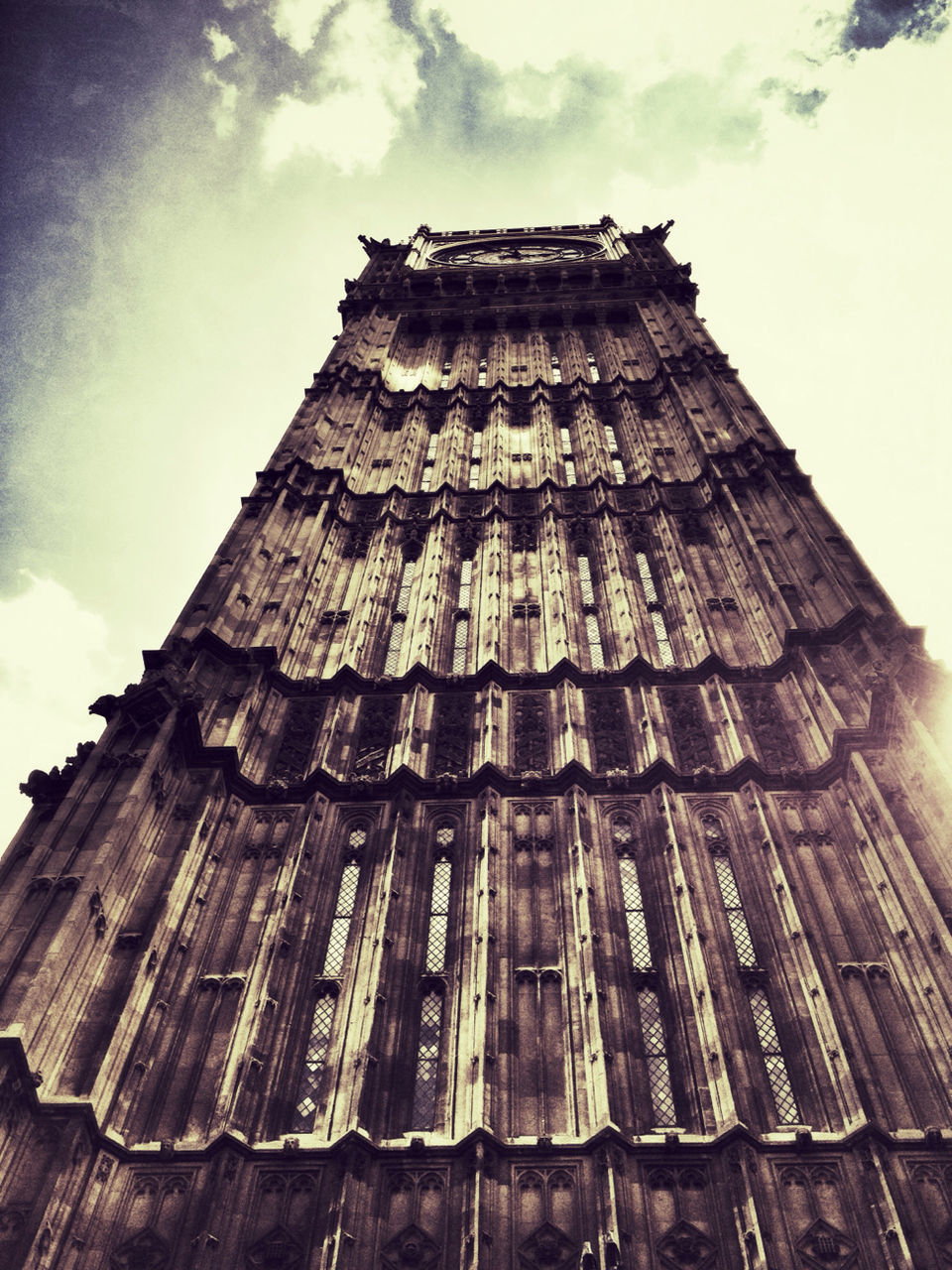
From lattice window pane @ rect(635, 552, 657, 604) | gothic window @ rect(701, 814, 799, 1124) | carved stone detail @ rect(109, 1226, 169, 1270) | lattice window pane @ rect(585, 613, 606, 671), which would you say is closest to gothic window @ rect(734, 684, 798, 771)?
gothic window @ rect(701, 814, 799, 1124)

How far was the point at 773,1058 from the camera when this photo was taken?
12570 mm

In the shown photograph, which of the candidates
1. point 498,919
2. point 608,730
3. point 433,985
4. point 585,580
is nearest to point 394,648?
point 585,580

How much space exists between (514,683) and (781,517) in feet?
25.3

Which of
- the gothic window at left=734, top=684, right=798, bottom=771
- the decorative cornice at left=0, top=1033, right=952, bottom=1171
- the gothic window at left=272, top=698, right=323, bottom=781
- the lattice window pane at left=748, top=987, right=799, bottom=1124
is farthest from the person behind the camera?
the gothic window at left=272, top=698, right=323, bottom=781

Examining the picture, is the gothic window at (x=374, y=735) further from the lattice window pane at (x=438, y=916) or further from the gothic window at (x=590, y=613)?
the gothic window at (x=590, y=613)

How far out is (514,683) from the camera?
1917 centimetres

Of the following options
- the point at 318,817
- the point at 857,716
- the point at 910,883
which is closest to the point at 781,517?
the point at 857,716

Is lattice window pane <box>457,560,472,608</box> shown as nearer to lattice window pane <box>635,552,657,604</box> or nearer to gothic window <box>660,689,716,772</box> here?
lattice window pane <box>635,552,657,604</box>

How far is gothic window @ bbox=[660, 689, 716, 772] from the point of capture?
1714 centimetres

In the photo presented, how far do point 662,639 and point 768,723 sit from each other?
352 cm

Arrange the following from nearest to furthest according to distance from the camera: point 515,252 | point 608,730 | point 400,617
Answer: point 608,730
point 400,617
point 515,252

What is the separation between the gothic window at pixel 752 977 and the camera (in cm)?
1212

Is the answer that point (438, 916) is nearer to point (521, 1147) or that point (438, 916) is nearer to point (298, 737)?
point (521, 1147)

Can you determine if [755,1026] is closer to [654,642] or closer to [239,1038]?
[239,1038]
